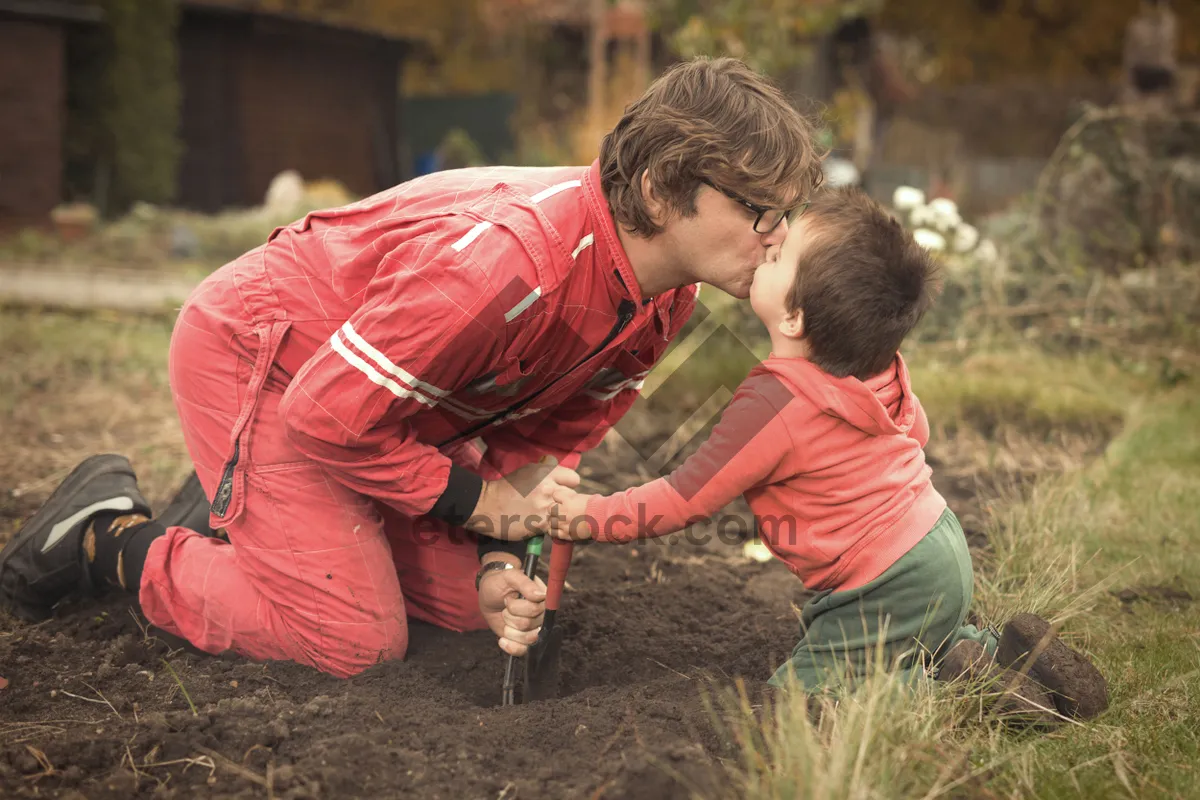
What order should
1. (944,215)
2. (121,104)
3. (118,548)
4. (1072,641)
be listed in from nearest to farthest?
(1072,641)
(118,548)
(944,215)
(121,104)

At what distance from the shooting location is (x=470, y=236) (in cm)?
221

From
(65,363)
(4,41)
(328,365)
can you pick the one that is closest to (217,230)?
(4,41)

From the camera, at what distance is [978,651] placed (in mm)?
2184

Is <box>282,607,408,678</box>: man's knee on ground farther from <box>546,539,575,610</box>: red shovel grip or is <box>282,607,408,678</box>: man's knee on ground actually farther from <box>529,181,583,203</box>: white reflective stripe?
<box>529,181,583,203</box>: white reflective stripe

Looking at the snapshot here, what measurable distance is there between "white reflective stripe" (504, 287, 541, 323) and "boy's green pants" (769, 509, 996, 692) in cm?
85

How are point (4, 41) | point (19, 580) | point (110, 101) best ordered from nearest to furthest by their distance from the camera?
point (19, 580), point (4, 41), point (110, 101)

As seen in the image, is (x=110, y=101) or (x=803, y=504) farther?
(x=110, y=101)

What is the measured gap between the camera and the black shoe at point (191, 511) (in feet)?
9.73

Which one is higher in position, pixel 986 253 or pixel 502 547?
pixel 986 253

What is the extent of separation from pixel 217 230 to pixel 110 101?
2388 mm

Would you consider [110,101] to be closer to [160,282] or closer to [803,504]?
[160,282]

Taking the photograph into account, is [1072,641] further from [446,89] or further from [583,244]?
[446,89]

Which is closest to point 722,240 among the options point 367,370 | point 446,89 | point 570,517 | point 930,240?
point 570,517

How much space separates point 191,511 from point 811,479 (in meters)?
1.72
